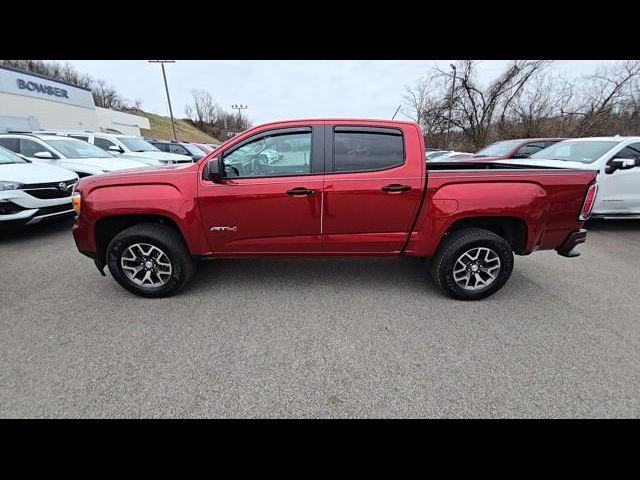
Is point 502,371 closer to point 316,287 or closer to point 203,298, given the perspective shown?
point 316,287

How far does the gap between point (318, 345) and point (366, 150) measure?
1893mm

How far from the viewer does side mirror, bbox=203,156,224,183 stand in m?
2.82

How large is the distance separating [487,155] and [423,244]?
272 inches

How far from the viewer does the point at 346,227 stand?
3043 millimetres

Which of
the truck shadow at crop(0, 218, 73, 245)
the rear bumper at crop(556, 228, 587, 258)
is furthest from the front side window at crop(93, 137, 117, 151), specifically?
the rear bumper at crop(556, 228, 587, 258)

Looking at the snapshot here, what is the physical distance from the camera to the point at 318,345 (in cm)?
251

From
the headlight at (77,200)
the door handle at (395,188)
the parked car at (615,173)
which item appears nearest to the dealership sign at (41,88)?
the headlight at (77,200)

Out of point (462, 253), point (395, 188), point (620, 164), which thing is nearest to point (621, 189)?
point (620, 164)

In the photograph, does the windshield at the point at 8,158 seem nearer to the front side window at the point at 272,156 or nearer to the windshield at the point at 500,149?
the front side window at the point at 272,156

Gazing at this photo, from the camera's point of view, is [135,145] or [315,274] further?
[135,145]

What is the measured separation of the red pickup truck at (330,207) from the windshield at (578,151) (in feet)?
11.8

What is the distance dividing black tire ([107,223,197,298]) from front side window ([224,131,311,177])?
0.94m

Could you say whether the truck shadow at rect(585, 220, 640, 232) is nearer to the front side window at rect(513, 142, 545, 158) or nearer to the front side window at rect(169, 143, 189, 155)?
the front side window at rect(513, 142, 545, 158)

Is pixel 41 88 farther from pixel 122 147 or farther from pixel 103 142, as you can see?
pixel 122 147
